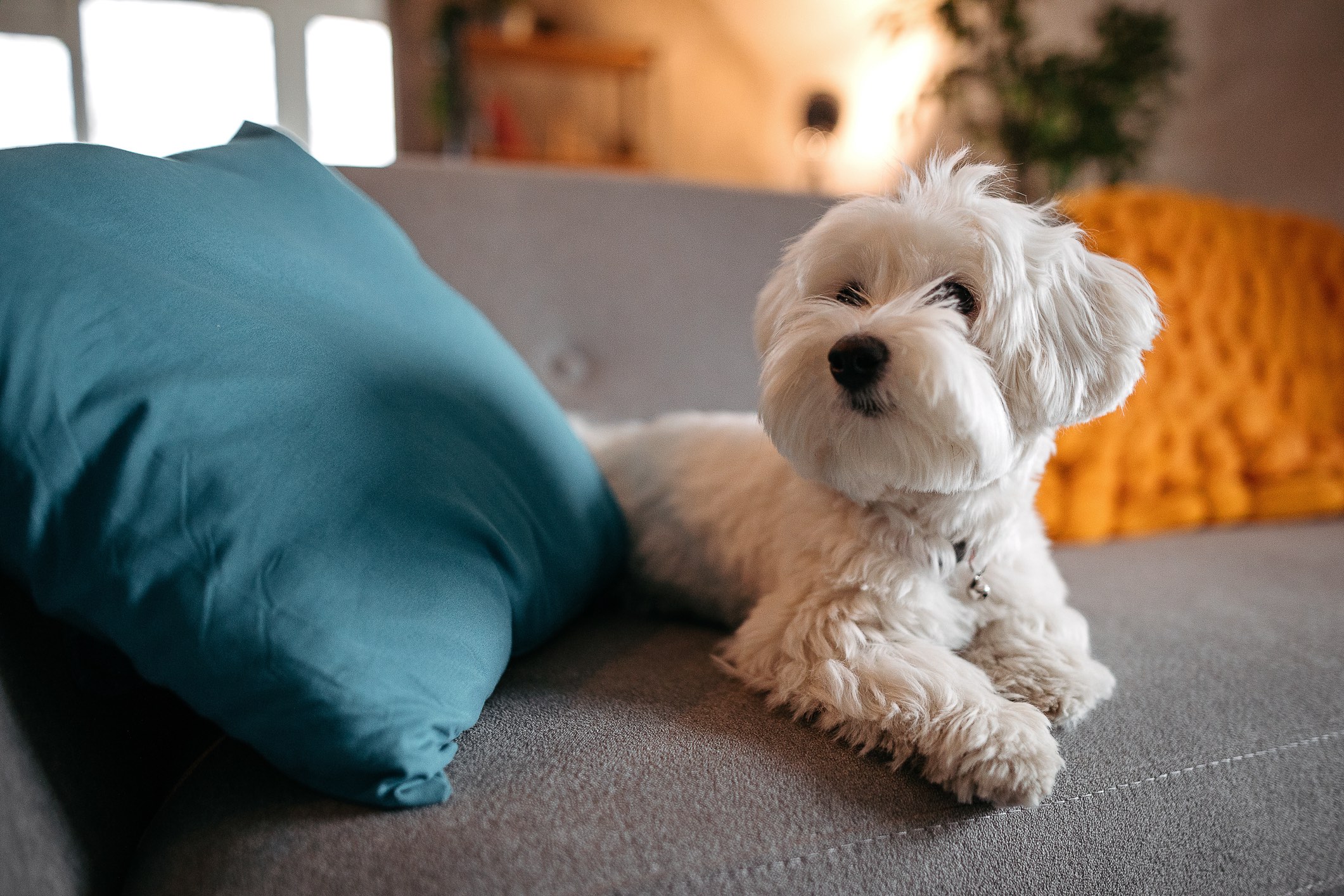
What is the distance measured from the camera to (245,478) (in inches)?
28.9

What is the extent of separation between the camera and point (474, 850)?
2.24ft

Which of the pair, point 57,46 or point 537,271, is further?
point 57,46

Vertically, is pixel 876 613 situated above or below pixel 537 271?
below

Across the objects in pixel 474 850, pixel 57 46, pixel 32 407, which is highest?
pixel 57 46

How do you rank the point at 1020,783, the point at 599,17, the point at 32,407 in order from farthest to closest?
the point at 599,17 < the point at 1020,783 < the point at 32,407

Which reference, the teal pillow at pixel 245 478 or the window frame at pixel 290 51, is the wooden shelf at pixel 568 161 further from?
the teal pillow at pixel 245 478

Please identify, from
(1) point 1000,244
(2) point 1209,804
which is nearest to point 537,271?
(1) point 1000,244

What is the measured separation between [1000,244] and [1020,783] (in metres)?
0.61

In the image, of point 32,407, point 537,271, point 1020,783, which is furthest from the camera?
point 537,271

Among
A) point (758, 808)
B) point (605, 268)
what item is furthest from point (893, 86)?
point (758, 808)

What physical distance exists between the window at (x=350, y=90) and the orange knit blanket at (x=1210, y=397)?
5653 millimetres

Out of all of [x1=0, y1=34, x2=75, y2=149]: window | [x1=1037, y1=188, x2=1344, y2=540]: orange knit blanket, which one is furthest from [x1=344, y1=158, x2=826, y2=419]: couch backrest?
[x1=0, y1=34, x2=75, y2=149]: window

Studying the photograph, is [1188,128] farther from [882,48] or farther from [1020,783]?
[1020,783]

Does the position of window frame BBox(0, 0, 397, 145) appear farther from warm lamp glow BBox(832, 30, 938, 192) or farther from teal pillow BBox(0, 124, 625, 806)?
teal pillow BBox(0, 124, 625, 806)
